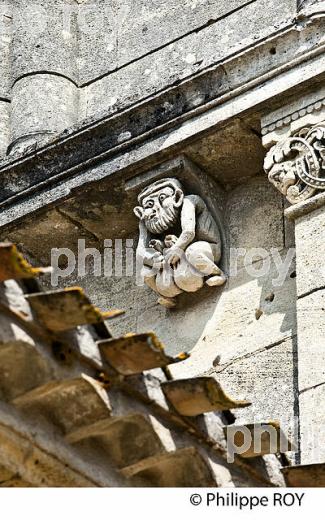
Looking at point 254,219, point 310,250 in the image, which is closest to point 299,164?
point 310,250

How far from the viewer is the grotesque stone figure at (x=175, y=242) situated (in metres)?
7.95

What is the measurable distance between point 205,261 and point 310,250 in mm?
599

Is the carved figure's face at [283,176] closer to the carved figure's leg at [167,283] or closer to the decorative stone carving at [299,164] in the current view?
the decorative stone carving at [299,164]

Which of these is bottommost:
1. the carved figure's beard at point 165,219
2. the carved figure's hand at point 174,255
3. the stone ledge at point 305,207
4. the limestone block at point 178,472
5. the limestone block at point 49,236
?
the limestone block at point 178,472

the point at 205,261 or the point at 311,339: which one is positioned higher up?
the point at 205,261

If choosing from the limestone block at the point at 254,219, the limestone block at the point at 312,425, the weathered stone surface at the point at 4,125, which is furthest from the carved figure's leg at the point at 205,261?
the weathered stone surface at the point at 4,125

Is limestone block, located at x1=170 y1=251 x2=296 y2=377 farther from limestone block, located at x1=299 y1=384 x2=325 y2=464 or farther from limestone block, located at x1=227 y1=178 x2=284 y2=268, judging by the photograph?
limestone block, located at x1=299 y1=384 x2=325 y2=464

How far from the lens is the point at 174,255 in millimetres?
7957

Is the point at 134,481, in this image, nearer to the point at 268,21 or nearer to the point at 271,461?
the point at 271,461

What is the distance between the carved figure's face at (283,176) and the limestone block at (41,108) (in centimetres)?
154

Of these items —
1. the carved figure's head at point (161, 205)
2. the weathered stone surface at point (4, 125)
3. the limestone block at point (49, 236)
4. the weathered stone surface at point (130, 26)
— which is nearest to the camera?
the carved figure's head at point (161, 205)

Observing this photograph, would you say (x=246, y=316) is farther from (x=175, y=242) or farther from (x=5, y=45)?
(x=5, y=45)

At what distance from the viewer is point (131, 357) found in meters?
5.79

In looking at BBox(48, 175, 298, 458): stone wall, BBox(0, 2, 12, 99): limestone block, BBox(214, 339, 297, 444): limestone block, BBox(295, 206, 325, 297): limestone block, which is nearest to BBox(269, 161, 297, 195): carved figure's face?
BBox(295, 206, 325, 297): limestone block
